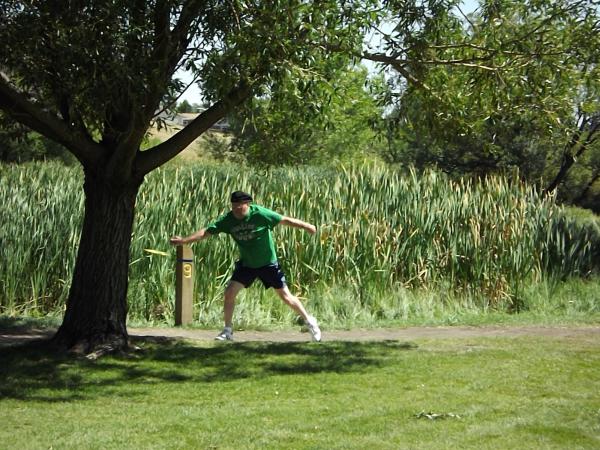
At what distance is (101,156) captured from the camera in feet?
31.1

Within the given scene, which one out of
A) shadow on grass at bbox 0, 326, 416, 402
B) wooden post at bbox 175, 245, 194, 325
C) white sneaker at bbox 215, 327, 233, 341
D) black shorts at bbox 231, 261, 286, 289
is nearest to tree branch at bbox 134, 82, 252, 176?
black shorts at bbox 231, 261, 286, 289

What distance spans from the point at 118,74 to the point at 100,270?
6.79 feet

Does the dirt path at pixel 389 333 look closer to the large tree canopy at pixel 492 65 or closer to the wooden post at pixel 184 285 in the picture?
the wooden post at pixel 184 285

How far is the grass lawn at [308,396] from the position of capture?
6566 millimetres

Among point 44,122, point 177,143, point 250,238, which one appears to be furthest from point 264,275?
point 44,122

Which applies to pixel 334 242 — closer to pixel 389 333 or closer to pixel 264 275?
pixel 389 333

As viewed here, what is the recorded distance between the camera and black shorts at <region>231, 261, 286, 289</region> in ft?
34.4

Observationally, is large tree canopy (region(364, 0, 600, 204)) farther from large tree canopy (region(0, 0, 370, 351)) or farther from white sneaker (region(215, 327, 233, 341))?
white sneaker (region(215, 327, 233, 341))

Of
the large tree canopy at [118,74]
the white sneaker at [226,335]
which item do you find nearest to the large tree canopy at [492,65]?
the large tree canopy at [118,74]

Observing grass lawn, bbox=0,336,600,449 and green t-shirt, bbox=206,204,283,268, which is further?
green t-shirt, bbox=206,204,283,268

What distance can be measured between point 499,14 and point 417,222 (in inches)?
207

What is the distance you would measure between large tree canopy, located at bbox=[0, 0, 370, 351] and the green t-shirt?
104 cm

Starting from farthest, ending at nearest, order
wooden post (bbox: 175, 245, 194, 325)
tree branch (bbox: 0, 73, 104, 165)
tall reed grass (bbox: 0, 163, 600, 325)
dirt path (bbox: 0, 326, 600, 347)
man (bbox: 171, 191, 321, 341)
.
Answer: tall reed grass (bbox: 0, 163, 600, 325), wooden post (bbox: 175, 245, 194, 325), dirt path (bbox: 0, 326, 600, 347), man (bbox: 171, 191, 321, 341), tree branch (bbox: 0, 73, 104, 165)

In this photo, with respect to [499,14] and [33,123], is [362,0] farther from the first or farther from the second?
[33,123]
